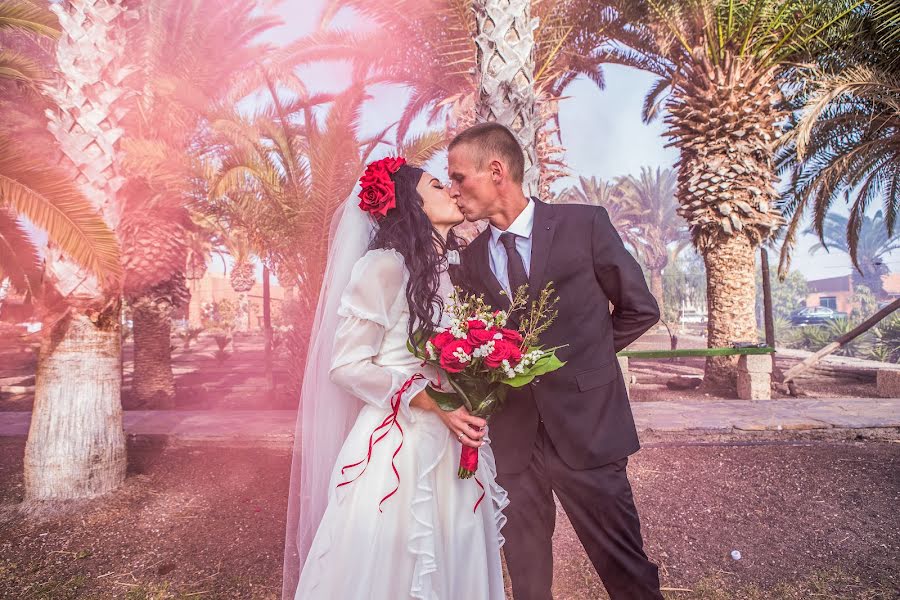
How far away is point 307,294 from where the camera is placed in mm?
8633

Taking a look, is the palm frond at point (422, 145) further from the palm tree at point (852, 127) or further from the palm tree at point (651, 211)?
the palm tree at point (651, 211)

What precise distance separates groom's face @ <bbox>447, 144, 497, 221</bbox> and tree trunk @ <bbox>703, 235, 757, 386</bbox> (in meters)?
8.27

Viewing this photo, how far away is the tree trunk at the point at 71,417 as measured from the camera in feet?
14.3

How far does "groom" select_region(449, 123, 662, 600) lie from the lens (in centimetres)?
220

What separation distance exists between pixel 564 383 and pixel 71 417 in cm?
432

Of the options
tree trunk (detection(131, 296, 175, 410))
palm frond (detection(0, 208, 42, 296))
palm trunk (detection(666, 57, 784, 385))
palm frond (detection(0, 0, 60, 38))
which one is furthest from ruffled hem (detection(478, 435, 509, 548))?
tree trunk (detection(131, 296, 175, 410))

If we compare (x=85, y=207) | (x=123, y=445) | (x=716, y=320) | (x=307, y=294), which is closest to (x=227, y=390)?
(x=307, y=294)

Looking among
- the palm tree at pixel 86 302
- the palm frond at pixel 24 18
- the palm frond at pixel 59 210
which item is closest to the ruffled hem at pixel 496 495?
the palm frond at pixel 59 210

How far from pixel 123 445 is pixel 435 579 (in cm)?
406

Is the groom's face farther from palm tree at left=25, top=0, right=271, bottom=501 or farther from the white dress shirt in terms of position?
palm tree at left=25, top=0, right=271, bottom=501

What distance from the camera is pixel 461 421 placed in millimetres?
1981

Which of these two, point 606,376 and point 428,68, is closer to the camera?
point 606,376

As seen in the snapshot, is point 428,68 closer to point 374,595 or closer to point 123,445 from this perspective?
point 123,445

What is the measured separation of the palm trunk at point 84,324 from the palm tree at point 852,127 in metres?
8.79
